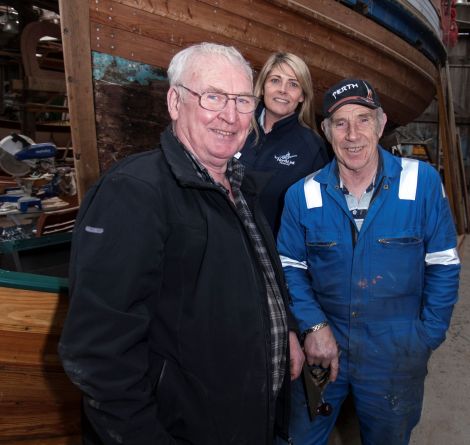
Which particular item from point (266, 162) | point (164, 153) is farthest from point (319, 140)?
point (164, 153)

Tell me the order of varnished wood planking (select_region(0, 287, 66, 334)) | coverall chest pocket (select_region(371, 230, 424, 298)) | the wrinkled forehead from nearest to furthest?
the wrinkled forehead < coverall chest pocket (select_region(371, 230, 424, 298)) < varnished wood planking (select_region(0, 287, 66, 334))

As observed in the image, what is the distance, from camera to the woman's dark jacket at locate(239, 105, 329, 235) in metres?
2.04

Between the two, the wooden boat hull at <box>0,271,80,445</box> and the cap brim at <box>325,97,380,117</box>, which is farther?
the wooden boat hull at <box>0,271,80,445</box>

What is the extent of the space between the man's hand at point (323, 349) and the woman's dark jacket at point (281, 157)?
64 centimetres

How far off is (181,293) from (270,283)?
32 centimetres

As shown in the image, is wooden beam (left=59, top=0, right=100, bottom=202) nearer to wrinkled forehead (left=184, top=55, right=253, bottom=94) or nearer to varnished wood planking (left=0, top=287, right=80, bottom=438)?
varnished wood planking (left=0, top=287, right=80, bottom=438)

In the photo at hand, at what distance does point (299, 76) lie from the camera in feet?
6.94

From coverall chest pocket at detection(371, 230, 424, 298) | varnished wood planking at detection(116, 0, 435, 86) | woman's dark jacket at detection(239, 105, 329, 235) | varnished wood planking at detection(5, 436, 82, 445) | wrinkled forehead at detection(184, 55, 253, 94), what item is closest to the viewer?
wrinkled forehead at detection(184, 55, 253, 94)

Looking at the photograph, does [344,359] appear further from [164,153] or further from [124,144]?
[124,144]

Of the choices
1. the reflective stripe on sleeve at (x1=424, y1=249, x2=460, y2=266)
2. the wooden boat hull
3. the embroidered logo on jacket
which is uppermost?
the embroidered logo on jacket

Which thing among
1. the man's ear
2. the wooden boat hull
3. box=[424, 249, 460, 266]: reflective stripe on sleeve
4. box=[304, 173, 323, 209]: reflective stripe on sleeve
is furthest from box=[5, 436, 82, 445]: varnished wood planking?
box=[424, 249, 460, 266]: reflective stripe on sleeve

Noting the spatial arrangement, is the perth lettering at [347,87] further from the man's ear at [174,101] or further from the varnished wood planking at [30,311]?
the varnished wood planking at [30,311]

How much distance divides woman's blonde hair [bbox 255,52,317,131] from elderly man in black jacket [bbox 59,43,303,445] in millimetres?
1016

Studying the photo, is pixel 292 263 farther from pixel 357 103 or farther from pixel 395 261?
pixel 357 103
